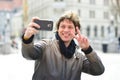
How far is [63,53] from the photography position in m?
4.73

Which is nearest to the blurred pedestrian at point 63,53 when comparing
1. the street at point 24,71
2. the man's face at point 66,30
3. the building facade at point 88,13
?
the man's face at point 66,30

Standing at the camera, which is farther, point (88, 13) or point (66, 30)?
point (88, 13)

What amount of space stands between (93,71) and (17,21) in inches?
5891

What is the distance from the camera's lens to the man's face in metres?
4.75

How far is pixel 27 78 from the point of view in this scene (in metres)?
14.1

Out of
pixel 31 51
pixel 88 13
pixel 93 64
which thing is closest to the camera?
pixel 31 51

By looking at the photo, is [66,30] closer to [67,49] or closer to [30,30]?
[67,49]

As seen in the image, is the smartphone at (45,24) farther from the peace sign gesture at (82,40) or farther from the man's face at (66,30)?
the peace sign gesture at (82,40)

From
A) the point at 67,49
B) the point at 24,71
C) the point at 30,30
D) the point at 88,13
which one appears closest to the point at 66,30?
the point at 67,49

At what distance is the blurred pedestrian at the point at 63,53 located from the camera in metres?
4.67

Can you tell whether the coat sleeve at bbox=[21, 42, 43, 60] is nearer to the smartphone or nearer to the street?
the smartphone

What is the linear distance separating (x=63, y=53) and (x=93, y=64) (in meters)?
0.33

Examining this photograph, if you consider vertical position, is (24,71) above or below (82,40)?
below

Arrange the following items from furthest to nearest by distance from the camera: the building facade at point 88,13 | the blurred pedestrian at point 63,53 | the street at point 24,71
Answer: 1. the building facade at point 88,13
2. the street at point 24,71
3. the blurred pedestrian at point 63,53
